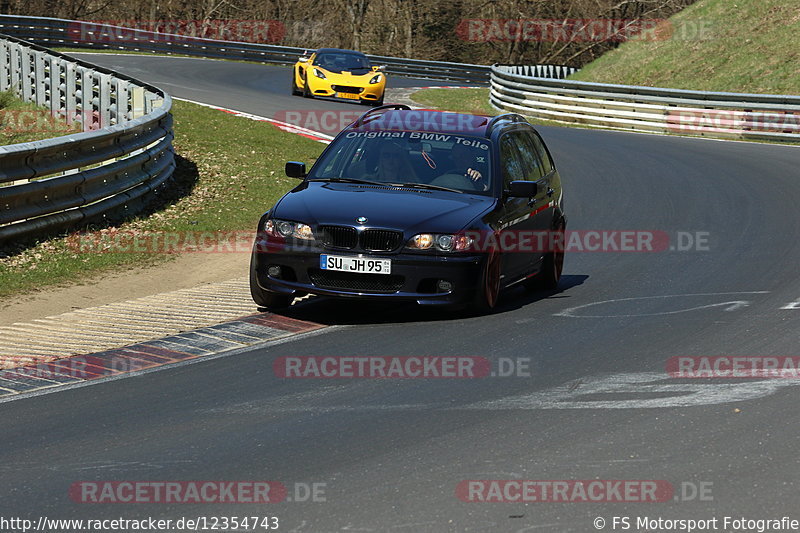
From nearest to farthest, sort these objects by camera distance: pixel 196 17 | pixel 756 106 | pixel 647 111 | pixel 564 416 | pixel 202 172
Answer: pixel 564 416 → pixel 202 172 → pixel 756 106 → pixel 647 111 → pixel 196 17

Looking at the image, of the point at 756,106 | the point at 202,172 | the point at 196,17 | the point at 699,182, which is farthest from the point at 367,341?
the point at 196,17

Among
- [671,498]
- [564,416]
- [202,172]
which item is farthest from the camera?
[202,172]

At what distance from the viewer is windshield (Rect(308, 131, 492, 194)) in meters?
11.0

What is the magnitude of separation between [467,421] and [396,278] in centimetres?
297

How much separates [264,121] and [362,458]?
19.1 m

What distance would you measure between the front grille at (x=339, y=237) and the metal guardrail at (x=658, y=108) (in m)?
20.3

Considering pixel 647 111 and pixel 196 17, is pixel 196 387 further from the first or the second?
pixel 196 17

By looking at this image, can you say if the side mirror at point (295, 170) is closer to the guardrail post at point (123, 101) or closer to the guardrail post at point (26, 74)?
the guardrail post at point (123, 101)

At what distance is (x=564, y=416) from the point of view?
7109 millimetres

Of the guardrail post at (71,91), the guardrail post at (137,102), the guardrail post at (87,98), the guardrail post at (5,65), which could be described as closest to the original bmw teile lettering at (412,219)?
the guardrail post at (137,102)

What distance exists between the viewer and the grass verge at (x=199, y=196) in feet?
40.2

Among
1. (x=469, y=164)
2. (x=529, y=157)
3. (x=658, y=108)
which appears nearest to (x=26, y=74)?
(x=658, y=108)

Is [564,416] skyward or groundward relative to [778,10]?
groundward

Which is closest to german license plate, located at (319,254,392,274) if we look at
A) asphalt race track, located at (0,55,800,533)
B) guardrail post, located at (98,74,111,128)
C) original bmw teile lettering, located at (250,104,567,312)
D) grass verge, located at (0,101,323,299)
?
original bmw teile lettering, located at (250,104,567,312)
